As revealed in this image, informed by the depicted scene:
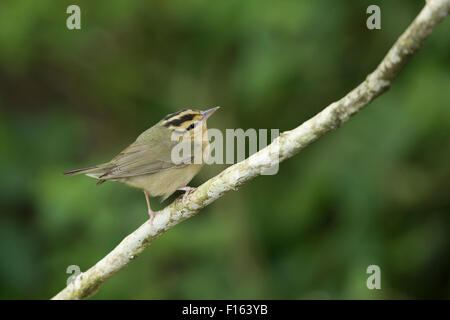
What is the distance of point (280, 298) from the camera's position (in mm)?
5922

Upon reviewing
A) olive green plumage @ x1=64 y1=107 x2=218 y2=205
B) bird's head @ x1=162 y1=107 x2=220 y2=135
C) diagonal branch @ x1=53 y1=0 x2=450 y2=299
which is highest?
bird's head @ x1=162 y1=107 x2=220 y2=135

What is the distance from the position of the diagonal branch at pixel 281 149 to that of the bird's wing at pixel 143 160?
799 mm

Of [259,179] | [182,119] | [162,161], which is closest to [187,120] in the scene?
[182,119]

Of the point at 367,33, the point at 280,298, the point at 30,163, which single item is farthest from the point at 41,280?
the point at 367,33

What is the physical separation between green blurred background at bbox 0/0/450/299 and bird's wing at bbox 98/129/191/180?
0.91 meters

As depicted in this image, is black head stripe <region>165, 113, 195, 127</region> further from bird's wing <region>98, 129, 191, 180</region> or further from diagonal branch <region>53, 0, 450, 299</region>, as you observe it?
diagonal branch <region>53, 0, 450, 299</region>

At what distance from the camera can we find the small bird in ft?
14.9

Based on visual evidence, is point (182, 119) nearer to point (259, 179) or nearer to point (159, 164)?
point (159, 164)

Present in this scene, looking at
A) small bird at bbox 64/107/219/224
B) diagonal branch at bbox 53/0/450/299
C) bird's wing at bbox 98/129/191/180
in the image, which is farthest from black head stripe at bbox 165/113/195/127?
diagonal branch at bbox 53/0/450/299

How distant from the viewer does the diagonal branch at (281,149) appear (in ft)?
7.65

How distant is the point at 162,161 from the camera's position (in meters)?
4.66

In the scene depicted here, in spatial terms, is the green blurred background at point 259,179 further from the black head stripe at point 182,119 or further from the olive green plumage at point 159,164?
the black head stripe at point 182,119

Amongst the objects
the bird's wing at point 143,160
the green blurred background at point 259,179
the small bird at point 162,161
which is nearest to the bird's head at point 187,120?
the small bird at point 162,161

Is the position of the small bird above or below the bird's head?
below
